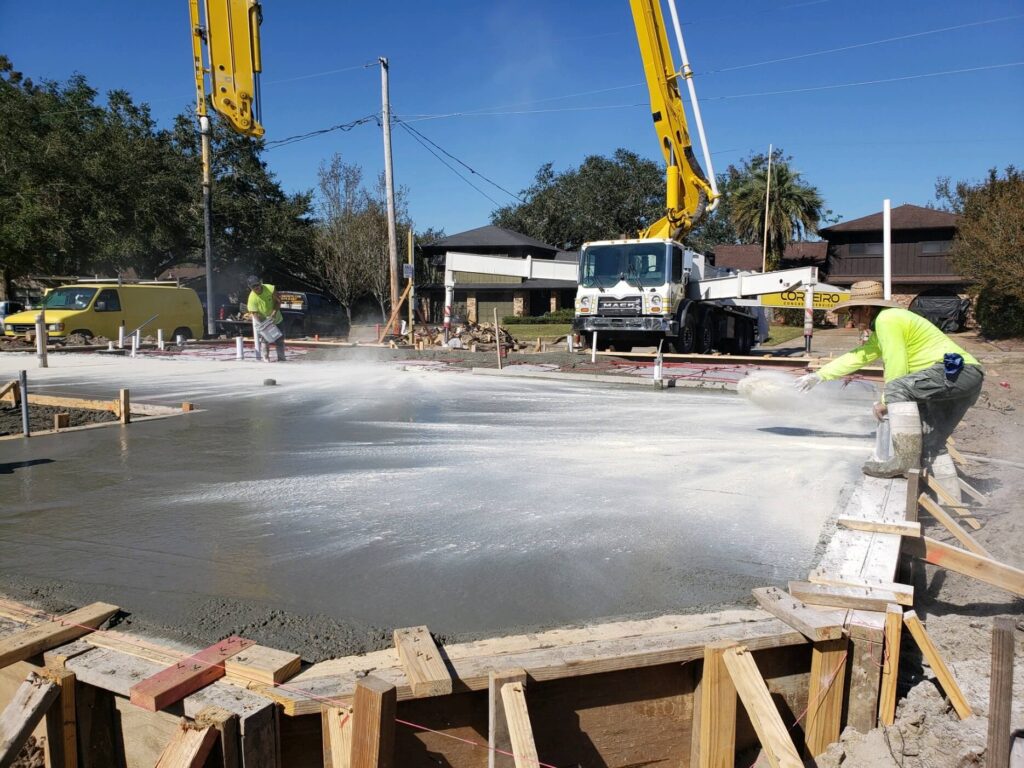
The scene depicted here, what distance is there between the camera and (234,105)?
13109mm

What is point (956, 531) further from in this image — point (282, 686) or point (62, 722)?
point (62, 722)

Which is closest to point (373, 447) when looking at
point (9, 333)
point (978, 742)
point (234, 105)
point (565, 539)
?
point (565, 539)

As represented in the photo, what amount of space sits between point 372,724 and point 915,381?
466 centimetres

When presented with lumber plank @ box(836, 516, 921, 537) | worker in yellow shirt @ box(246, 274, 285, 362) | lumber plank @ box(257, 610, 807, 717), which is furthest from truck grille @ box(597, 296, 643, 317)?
lumber plank @ box(257, 610, 807, 717)

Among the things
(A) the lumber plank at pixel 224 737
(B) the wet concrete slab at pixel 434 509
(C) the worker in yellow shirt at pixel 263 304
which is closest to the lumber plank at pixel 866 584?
(B) the wet concrete slab at pixel 434 509

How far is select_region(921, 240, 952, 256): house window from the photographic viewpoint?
121ft

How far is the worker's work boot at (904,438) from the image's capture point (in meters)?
5.46

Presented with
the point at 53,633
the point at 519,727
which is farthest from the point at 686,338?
the point at 53,633

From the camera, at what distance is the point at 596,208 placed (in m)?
56.2

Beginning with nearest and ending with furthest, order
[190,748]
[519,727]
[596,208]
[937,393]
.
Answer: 1. [190,748]
2. [519,727]
3. [937,393]
4. [596,208]

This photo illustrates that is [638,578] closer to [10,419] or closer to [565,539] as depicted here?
[565,539]

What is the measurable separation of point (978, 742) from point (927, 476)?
2939 millimetres

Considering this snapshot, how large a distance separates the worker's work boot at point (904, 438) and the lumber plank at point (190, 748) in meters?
4.95

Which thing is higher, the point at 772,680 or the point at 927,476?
the point at 927,476
